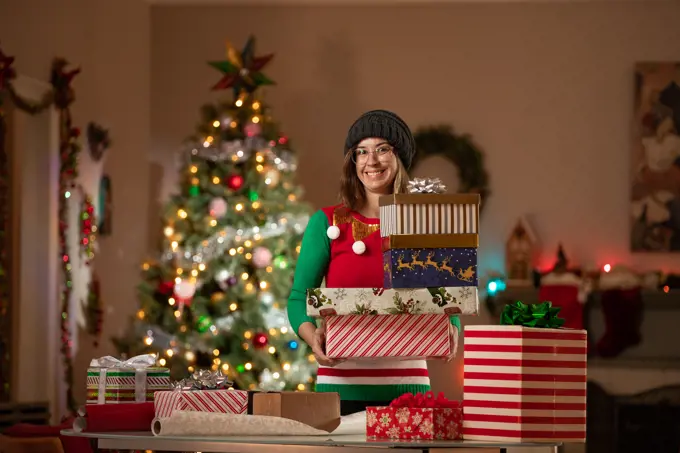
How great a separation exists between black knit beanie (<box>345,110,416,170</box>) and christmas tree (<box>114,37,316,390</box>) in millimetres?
3658

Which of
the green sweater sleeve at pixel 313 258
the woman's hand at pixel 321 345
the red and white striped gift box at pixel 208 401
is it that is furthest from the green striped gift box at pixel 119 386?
→ the green sweater sleeve at pixel 313 258

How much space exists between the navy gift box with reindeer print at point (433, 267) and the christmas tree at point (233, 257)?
157 inches

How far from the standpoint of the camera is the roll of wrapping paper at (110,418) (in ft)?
6.93

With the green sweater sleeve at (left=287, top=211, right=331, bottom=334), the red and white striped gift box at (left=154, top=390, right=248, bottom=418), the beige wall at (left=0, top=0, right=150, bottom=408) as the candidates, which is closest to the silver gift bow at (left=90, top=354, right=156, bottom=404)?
the red and white striped gift box at (left=154, top=390, right=248, bottom=418)

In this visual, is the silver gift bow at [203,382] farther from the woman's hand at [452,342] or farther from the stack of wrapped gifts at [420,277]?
the woman's hand at [452,342]

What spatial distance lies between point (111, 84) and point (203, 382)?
485 cm

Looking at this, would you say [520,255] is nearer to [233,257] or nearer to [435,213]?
[233,257]

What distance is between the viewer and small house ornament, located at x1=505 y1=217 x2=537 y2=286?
7039mm

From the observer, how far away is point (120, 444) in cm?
202

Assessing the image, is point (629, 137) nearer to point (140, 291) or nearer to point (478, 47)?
point (478, 47)

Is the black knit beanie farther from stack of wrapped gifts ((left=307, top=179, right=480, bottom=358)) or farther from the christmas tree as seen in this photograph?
the christmas tree

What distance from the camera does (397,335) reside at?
2.24m

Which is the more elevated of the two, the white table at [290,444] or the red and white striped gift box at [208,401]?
the red and white striped gift box at [208,401]

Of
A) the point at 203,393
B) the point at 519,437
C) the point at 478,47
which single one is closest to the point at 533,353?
the point at 519,437
